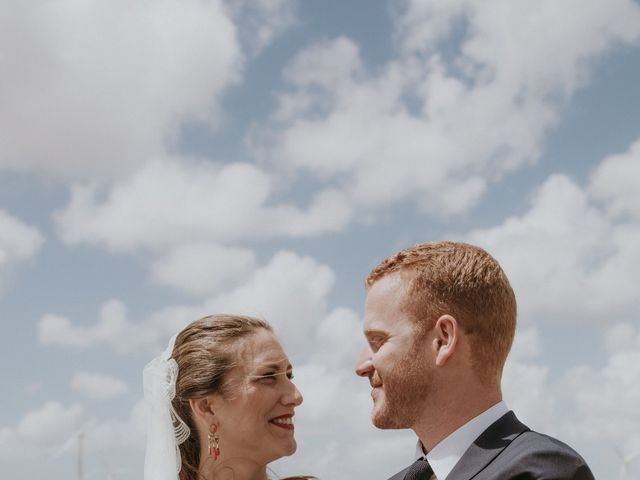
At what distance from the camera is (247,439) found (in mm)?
11125

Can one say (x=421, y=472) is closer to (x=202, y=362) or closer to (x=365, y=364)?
(x=365, y=364)

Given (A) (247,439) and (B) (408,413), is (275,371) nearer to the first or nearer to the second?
(A) (247,439)

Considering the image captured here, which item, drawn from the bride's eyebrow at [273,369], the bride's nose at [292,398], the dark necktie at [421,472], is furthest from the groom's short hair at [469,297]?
the bride's eyebrow at [273,369]

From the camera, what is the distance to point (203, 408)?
11.6 m

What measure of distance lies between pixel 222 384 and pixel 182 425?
0.95 meters

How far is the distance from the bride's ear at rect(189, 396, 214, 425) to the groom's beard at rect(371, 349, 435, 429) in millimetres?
4342

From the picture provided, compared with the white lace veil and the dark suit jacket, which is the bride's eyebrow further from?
the dark suit jacket

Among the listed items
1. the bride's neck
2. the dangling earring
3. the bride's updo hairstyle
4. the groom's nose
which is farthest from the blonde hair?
the groom's nose

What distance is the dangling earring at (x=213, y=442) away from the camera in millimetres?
11320

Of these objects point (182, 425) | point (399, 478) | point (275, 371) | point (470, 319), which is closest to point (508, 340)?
point (470, 319)

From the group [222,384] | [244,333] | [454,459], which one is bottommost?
[454,459]

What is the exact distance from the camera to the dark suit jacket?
6773 mm

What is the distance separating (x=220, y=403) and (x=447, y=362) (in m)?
4.76

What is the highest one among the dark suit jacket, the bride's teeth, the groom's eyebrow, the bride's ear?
the bride's ear
